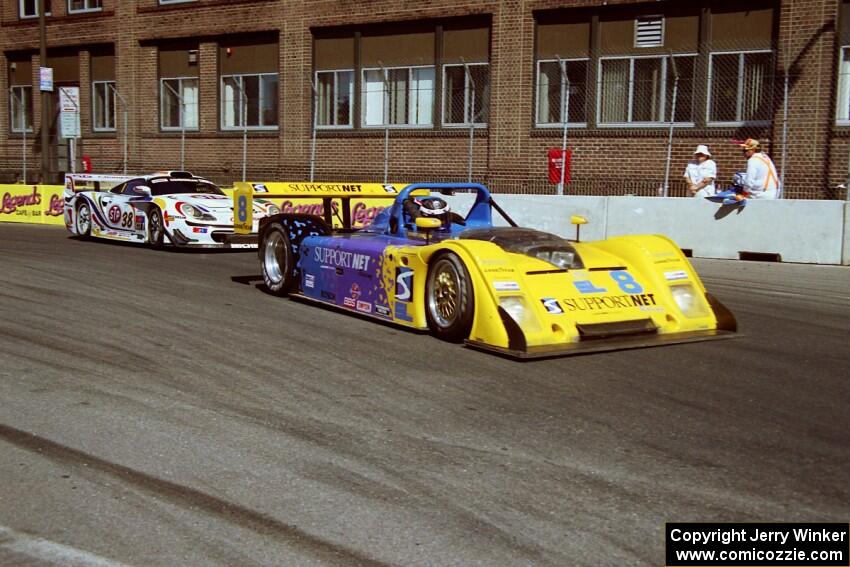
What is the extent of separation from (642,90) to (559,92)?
1.94 metres

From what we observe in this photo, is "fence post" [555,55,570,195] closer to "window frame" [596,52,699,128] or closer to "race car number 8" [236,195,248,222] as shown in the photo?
"window frame" [596,52,699,128]

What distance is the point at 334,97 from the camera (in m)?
24.7

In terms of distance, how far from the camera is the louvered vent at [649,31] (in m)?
19.5

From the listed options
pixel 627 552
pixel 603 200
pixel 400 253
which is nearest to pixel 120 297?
pixel 400 253

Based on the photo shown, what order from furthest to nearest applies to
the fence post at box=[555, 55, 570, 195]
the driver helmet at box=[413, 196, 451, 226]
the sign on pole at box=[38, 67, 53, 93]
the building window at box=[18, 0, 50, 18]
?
the building window at box=[18, 0, 50, 18] → the sign on pole at box=[38, 67, 53, 93] → the fence post at box=[555, 55, 570, 195] → the driver helmet at box=[413, 196, 451, 226]

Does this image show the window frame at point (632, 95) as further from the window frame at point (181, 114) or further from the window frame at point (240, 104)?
the window frame at point (181, 114)

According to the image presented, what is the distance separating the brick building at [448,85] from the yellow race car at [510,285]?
36.1 ft

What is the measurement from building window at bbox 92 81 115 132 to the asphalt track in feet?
74.2

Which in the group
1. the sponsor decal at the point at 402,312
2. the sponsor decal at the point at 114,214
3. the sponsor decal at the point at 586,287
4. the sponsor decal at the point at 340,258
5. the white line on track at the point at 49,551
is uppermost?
the sponsor decal at the point at 114,214

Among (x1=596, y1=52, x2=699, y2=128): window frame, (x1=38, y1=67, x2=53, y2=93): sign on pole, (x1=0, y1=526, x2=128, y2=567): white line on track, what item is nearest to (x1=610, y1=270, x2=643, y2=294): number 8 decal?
(x1=0, y1=526, x2=128, y2=567): white line on track

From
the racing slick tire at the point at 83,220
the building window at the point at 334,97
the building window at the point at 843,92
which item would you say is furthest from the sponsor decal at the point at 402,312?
the building window at the point at 334,97

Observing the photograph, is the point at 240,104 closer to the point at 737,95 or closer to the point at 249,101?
the point at 249,101

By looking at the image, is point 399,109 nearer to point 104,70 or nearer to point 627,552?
point 104,70

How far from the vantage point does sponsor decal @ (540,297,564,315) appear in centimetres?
705
